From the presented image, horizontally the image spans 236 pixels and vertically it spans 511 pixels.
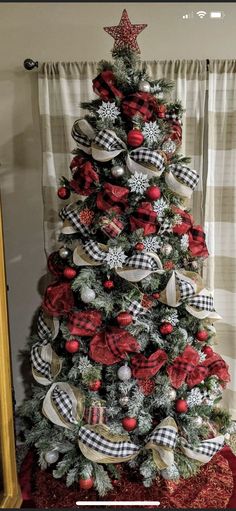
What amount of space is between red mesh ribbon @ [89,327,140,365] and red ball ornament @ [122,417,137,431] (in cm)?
22

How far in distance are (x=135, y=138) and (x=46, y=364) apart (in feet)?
2.95

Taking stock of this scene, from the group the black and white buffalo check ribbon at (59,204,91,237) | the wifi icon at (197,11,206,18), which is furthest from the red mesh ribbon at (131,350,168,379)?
the wifi icon at (197,11,206,18)

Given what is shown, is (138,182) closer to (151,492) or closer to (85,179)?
(85,179)

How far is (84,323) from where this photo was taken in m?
1.64

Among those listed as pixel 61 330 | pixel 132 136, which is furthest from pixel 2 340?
pixel 132 136

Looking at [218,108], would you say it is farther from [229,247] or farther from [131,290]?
[131,290]

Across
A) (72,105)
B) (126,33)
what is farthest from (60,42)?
(126,33)

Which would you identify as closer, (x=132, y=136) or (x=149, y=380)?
(x=132, y=136)

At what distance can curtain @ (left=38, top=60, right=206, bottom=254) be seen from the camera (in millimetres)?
2139

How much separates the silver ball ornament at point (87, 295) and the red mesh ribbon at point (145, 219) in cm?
27

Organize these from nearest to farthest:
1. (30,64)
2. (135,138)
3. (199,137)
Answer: (135,138), (30,64), (199,137)

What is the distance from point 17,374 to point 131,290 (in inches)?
43.4

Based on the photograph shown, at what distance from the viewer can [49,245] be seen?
2312 mm

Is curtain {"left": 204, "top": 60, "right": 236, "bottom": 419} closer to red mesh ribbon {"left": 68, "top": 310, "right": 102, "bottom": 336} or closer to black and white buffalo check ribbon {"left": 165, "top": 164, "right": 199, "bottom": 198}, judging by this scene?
black and white buffalo check ribbon {"left": 165, "top": 164, "right": 199, "bottom": 198}
